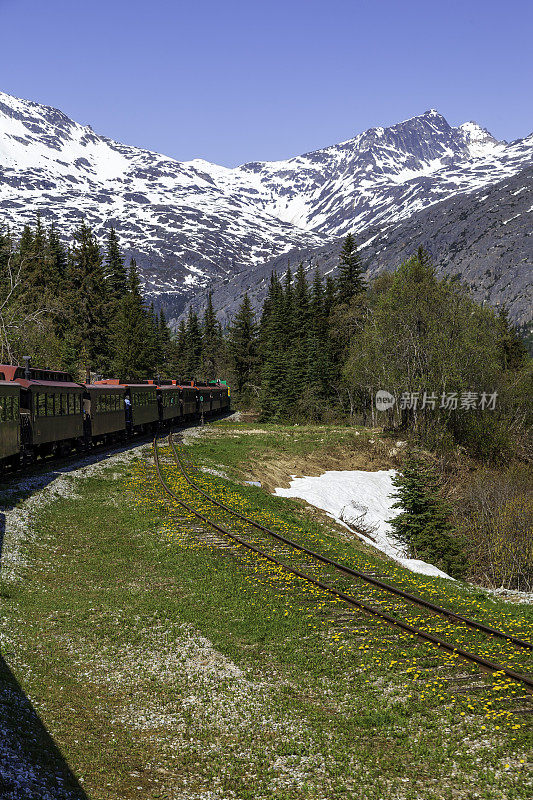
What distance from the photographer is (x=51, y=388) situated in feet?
97.4

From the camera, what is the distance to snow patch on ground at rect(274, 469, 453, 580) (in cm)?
2881

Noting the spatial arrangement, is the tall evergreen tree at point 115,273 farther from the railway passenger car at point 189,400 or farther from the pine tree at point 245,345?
the railway passenger car at point 189,400

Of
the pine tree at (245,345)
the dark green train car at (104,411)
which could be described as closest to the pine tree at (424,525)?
the dark green train car at (104,411)

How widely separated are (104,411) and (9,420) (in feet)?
43.6

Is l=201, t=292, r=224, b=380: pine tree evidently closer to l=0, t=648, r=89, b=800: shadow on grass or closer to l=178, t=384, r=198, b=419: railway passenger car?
l=178, t=384, r=198, b=419: railway passenger car

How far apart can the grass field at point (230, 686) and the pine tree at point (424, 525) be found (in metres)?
8.77

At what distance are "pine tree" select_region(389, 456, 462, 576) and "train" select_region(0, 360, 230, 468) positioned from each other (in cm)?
1607

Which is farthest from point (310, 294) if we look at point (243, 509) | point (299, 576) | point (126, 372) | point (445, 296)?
point (299, 576)

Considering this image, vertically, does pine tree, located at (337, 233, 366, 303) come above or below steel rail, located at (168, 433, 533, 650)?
above

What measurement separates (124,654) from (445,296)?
45.6 metres

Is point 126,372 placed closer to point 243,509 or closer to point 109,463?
point 109,463

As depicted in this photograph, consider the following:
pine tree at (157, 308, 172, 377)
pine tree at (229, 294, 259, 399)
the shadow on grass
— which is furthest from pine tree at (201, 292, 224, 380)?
the shadow on grass

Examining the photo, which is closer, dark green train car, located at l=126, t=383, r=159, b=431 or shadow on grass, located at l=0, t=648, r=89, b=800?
shadow on grass, located at l=0, t=648, r=89, b=800

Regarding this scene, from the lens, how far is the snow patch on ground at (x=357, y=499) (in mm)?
28811
